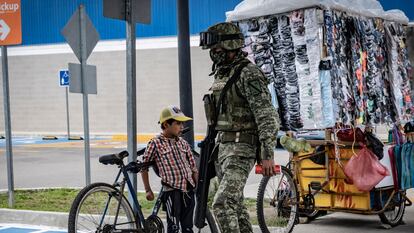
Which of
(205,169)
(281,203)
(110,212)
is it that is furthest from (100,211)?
(281,203)

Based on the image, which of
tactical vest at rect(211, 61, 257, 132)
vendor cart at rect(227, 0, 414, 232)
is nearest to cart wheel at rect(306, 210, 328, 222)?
vendor cart at rect(227, 0, 414, 232)

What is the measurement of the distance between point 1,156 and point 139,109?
7.87m

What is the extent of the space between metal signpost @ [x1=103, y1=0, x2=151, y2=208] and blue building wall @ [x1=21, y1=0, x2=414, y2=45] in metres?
18.0

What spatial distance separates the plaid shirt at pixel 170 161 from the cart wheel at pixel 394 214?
286 centimetres

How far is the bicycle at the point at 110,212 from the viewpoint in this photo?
597cm

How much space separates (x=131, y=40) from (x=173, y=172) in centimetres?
187

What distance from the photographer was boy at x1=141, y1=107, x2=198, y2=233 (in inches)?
248

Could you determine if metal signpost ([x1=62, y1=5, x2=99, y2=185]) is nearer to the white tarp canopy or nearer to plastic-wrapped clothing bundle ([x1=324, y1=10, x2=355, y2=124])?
the white tarp canopy

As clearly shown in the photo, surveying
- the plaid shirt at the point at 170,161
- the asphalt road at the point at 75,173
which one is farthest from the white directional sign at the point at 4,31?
the plaid shirt at the point at 170,161

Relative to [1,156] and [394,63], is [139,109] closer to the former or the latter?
[1,156]

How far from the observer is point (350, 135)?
8.11 metres

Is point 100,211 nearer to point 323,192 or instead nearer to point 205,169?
point 205,169

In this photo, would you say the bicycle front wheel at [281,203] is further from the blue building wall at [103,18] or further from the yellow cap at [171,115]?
the blue building wall at [103,18]

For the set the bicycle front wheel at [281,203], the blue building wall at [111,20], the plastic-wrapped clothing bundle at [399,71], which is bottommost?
the bicycle front wheel at [281,203]
